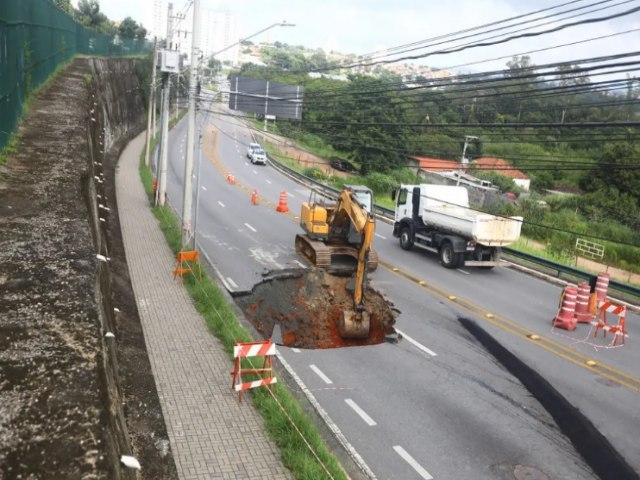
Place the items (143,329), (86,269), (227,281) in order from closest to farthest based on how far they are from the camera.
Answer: (86,269) → (143,329) → (227,281)

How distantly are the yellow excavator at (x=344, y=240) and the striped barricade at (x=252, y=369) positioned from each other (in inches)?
150

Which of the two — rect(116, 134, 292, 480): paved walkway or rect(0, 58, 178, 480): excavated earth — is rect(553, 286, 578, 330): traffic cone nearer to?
rect(116, 134, 292, 480): paved walkway

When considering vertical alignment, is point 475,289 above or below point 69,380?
below

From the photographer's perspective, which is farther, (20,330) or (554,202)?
(554,202)

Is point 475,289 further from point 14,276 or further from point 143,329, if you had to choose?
point 14,276

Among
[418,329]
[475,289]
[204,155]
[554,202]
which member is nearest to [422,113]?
[554,202]

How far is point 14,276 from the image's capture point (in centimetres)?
840

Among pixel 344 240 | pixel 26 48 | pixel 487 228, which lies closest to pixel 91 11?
pixel 26 48

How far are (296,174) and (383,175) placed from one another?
29.0 ft

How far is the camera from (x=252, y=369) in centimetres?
1102

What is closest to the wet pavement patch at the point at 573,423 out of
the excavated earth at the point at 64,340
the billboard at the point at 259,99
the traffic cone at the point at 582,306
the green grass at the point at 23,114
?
the traffic cone at the point at 582,306

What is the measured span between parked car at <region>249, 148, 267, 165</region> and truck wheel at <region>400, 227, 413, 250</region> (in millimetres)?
29208

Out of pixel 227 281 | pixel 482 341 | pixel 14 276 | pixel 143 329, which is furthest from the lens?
pixel 227 281

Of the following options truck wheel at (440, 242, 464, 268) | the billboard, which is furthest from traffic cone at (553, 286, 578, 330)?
the billboard
